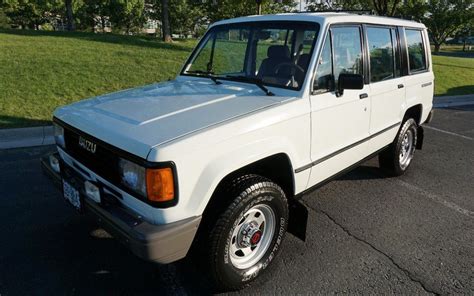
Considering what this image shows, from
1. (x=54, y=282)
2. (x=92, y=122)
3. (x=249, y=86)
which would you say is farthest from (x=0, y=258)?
(x=249, y=86)

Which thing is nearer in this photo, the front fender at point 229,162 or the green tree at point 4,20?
the front fender at point 229,162

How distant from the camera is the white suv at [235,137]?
2197mm

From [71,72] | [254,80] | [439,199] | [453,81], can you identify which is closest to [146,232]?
[254,80]

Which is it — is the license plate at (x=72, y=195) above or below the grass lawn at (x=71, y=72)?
below

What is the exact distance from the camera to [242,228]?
106 inches

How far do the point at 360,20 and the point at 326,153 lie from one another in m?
1.44

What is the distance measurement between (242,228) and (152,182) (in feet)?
2.90

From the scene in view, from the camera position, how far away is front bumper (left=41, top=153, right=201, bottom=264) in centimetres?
209

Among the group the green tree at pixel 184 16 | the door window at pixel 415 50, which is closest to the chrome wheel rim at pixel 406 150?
the door window at pixel 415 50

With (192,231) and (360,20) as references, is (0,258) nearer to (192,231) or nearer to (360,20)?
(192,231)

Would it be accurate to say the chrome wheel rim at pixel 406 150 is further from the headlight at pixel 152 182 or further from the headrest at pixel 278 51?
the headlight at pixel 152 182

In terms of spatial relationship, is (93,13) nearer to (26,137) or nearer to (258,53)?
(26,137)

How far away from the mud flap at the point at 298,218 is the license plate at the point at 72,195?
5.32ft

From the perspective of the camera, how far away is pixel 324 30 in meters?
3.11
